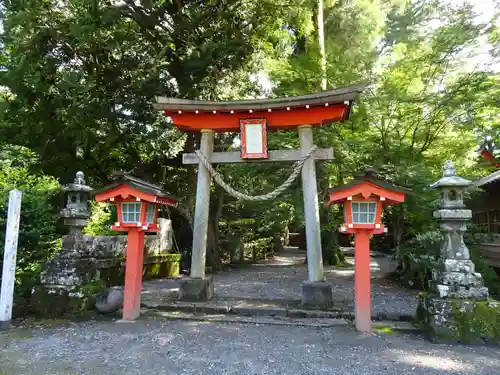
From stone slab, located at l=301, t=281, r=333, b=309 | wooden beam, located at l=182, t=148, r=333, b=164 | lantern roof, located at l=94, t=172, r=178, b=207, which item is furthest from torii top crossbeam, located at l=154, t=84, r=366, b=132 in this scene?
stone slab, located at l=301, t=281, r=333, b=309

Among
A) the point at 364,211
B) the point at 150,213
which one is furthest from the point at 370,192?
the point at 150,213

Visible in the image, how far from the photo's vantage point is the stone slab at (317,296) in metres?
6.46

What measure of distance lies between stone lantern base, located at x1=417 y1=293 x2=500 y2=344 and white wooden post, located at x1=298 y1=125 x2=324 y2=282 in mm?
2164

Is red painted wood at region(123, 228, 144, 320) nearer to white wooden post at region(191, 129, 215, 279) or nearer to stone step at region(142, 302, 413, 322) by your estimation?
stone step at region(142, 302, 413, 322)

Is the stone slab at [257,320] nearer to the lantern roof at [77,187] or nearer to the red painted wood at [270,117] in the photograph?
the lantern roof at [77,187]

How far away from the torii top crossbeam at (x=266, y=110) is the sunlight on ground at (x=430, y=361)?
4.48 m

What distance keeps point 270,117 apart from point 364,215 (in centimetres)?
292

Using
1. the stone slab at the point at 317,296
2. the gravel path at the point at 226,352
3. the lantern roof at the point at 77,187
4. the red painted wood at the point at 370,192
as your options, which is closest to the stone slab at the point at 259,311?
the stone slab at the point at 317,296

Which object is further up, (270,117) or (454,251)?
(270,117)

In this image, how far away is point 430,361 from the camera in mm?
4328

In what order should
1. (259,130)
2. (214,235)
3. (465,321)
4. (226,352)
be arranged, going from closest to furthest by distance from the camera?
(226,352), (465,321), (259,130), (214,235)

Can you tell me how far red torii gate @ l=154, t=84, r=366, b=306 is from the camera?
6742 millimetres

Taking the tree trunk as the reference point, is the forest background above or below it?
above

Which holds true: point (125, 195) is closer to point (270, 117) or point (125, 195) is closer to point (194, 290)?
point (194, 290)
